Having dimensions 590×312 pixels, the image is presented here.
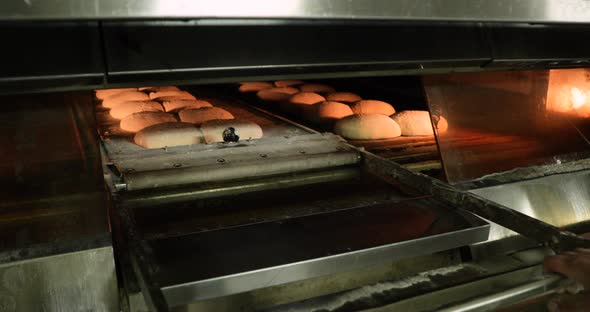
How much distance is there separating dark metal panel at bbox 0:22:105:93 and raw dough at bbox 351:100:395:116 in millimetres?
2086

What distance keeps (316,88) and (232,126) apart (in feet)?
4.68

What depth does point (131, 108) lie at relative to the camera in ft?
8.45

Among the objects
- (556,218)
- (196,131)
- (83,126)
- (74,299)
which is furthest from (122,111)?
(556,218)

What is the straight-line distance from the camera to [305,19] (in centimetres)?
89

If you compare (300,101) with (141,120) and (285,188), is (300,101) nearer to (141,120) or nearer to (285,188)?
(141,120)

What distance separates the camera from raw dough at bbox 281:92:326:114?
9.65 ft

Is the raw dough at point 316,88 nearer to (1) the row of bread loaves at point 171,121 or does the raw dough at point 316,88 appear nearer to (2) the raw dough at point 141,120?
(1) the row of bread loaves at point 171,121

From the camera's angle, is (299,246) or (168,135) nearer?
(299,246)

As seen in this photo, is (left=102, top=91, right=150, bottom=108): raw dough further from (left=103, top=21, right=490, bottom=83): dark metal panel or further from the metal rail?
(left=103, top=21, right=490, bottom=83): dark metal panel

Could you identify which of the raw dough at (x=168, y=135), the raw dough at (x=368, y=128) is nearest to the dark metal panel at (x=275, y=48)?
the raw dough at (x=168, y=135)

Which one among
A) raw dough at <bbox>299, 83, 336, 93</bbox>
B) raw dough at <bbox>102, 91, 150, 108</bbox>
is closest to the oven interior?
raw dough at <bbox>102, 91, 150, 108</bbox>

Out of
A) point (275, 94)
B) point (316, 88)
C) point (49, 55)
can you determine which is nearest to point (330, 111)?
point (275, 94)

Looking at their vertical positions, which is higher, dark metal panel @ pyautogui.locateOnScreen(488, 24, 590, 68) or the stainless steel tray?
dark metal panel @ pyautogui.locateOnScreen(488, 24, 590, 68)

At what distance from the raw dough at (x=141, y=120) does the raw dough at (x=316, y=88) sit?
131cm
